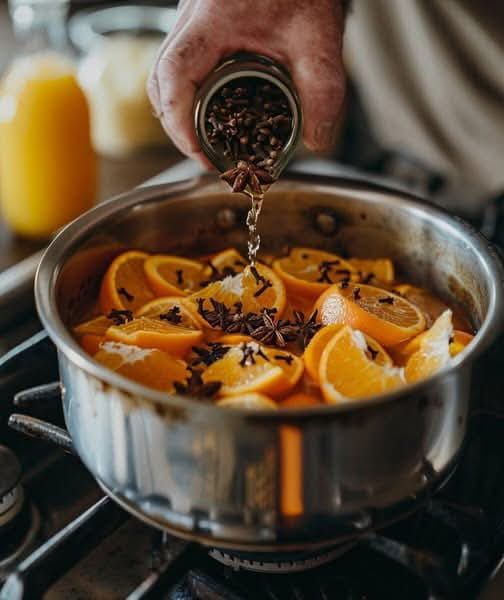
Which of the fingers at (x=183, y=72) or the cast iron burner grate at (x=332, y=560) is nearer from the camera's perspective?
the cast iron burner grate at (x=332, y=560)

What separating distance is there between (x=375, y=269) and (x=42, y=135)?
775mm

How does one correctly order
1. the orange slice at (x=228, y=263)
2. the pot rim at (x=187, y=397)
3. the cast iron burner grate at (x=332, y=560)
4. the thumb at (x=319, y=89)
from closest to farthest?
1. the pot rim at (x=187, y=397)
2. the cast iron burner grate at (x=332, y=560)
3. the thumb at (x=319, y=89)
4. the orange slice at (x=228, y=263)

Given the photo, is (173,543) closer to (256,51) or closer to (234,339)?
(234,339)

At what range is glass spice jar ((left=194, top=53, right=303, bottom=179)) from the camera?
4.27ft

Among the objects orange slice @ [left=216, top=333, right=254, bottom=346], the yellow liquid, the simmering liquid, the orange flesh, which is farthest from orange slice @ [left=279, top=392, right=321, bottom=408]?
the yellow liquid

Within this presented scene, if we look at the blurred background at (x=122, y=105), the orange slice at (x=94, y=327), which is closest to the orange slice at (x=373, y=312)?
the orange slice at (x=94, y=327)

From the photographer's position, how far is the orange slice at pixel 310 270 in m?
1.43

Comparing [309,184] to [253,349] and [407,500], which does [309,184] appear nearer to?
[253,349]

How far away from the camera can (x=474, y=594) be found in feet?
3.42

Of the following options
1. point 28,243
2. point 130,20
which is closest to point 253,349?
point 28,243

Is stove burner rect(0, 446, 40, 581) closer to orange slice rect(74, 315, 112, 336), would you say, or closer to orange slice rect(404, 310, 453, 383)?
orange slice rect(74, 315, 112, 336)

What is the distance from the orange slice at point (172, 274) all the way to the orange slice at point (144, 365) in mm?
270

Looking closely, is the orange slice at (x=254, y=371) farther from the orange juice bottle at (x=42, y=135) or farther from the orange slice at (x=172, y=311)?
the orange juice bottle at (x=42, y=135)

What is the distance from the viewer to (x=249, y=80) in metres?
1.34
